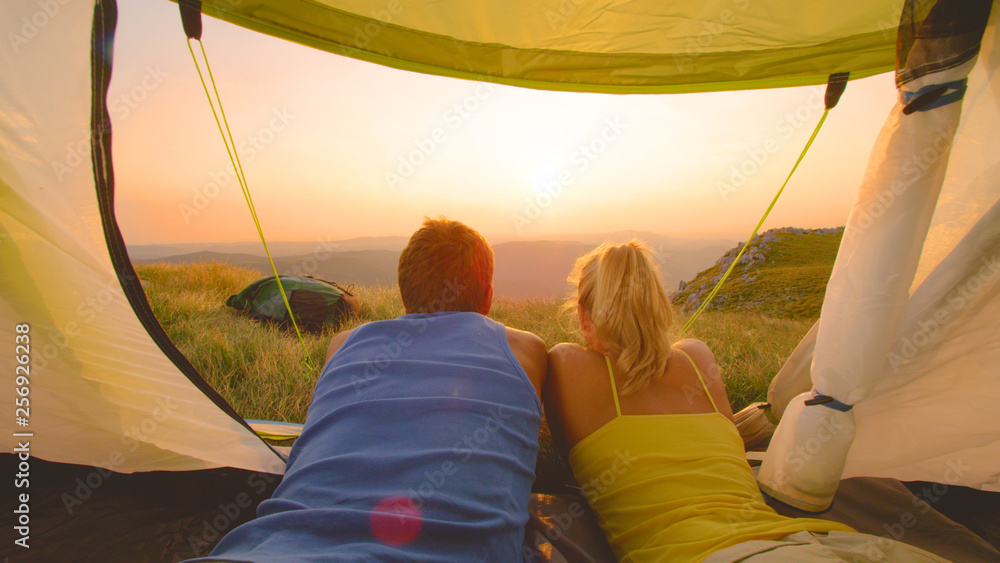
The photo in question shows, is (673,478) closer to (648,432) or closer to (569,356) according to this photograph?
(648,432)

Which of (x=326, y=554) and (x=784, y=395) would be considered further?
(x=784, y=395)

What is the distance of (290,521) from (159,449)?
138 centimetres

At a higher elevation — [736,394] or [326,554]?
[326,554]

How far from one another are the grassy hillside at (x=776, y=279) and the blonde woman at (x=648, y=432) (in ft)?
21.6

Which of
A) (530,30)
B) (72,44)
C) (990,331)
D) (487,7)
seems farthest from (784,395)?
(72,44)

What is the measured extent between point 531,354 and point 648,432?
1.62 feet

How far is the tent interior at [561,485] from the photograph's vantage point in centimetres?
156

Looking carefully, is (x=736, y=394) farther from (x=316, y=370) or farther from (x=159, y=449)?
(x=159, y=449)

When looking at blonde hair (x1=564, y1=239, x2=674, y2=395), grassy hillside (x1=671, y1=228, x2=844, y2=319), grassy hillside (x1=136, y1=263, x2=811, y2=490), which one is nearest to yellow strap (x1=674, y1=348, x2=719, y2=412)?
blonde hair (x1=564, y1=239, x2=674, y2=395)

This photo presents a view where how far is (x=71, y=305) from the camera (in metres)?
1.75

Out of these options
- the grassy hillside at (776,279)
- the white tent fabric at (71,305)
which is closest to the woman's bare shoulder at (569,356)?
the white tent fabric at (71,305)

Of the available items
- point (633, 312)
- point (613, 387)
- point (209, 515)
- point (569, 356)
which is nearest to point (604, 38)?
point (633, 312)

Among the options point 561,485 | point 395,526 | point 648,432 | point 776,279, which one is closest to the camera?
point 395,526

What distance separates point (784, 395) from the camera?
2.22 metres
